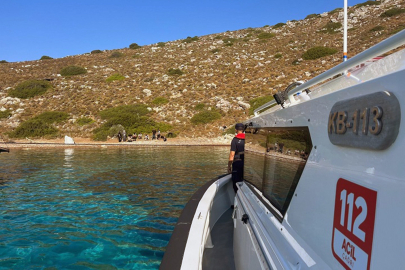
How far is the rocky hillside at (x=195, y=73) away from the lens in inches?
1569

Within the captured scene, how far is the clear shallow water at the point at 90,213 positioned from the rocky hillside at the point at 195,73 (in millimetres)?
20208

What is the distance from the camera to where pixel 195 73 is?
51094 mm

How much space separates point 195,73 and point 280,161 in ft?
162

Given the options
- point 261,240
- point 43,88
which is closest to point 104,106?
point 43,88

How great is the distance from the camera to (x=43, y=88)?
4781cm

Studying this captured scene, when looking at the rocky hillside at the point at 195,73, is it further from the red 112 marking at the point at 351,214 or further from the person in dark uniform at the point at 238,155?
the red 112 marking at the point at 351,214

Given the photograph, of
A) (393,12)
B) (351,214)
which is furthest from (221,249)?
(393,12)

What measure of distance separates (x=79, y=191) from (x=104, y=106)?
33.6m

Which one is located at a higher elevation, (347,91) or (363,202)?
(347,91)

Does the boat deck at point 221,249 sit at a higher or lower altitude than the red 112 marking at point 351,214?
lower

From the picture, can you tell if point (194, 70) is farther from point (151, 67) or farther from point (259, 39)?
point (259, 39)

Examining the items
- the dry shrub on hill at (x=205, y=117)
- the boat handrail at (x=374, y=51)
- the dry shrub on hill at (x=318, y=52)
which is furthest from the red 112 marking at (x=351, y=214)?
the dry shrub on hill at (x=318, y=52)

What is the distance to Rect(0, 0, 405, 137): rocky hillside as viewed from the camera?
39.8 m

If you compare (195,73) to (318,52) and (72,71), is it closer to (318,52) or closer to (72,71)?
(318,52)
